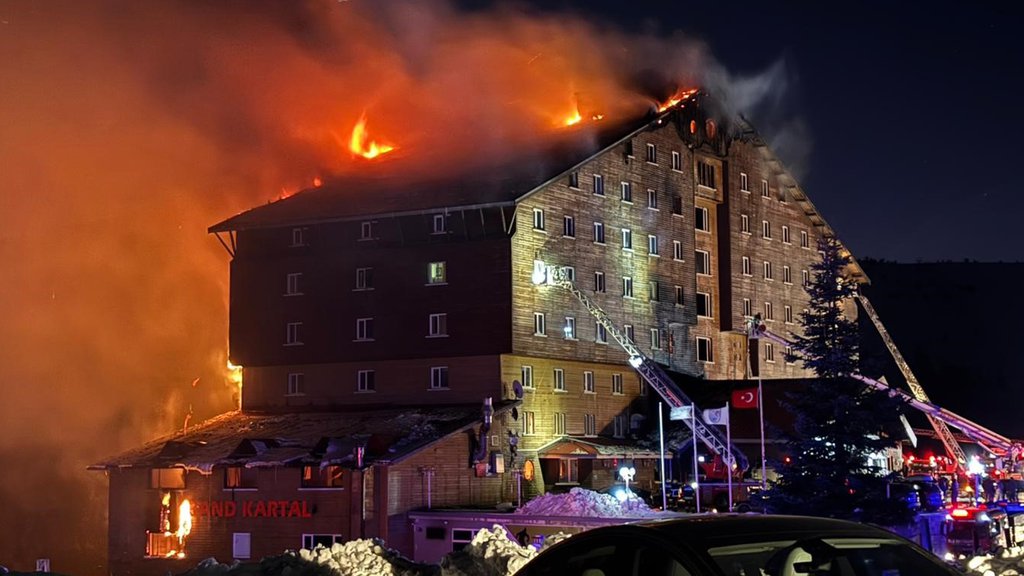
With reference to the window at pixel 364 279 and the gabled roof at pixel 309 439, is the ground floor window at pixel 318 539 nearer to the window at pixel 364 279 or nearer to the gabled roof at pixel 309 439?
the gabled roof at pixel 309 439

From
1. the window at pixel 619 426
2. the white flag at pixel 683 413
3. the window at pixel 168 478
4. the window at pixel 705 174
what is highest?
the window at pixel 705 174

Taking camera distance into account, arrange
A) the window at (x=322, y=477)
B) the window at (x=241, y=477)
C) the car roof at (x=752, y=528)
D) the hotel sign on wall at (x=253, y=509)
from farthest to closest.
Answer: the window at (x=241, y=477), the hotel sign on wall at (x=253, y=509), the window at (x=322, y=477), the car roof at (x=752, y=528)

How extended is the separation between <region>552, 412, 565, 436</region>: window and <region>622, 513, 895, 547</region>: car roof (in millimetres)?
47845

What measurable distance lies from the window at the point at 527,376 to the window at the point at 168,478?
51.0 ft

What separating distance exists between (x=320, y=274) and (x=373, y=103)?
21.6m

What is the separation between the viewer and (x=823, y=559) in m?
7.89

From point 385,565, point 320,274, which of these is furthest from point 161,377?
point 385,565

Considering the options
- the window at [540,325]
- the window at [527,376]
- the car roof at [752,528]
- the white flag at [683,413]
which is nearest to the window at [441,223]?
the window at [540,325]

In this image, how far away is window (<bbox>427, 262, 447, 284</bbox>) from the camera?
55.8 meters

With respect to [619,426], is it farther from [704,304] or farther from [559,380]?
[704,304]

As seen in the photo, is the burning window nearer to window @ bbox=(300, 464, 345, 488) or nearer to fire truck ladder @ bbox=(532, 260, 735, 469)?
window @ bbox=(300, 464, 345, 488)

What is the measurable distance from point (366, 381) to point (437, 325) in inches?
182

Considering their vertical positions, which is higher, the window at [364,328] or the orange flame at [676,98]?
the orange flame at [676,98]

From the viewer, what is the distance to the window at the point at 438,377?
54875 millimetres
